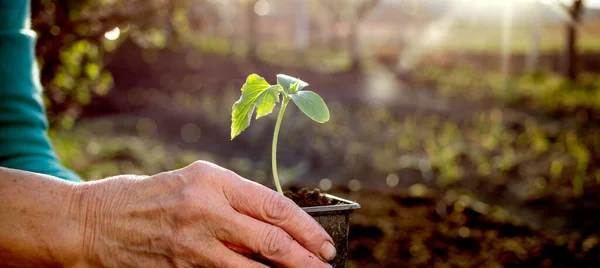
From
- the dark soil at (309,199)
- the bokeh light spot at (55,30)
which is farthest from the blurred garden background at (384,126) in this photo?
the dark soil at (309,199)

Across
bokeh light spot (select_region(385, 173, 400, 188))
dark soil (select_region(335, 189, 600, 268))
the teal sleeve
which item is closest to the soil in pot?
the teal sleeve

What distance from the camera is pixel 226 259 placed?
127 cm

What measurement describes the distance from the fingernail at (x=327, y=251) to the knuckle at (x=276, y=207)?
0.33 feet

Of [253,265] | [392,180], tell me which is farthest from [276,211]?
[392,180]

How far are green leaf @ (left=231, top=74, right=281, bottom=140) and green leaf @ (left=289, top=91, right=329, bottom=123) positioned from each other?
5 cm

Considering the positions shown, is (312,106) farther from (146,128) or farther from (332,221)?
(146,128)

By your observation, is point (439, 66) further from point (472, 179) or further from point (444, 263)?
point (444, 263)

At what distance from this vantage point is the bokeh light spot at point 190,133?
8.51 meters

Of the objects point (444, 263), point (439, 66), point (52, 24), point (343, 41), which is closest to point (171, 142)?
point (52, 24)

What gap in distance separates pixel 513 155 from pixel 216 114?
474cm

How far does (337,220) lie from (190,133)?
765cm

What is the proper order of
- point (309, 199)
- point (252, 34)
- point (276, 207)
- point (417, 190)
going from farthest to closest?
point (252, 34) < point (417, 190) < point (309, 199) < point (276, 207)

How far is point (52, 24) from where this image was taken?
3270 millimetres

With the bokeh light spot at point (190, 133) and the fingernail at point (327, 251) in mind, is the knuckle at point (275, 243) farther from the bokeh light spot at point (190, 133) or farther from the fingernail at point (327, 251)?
the bokeh light spot at point (190, 133)
